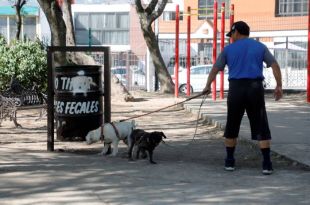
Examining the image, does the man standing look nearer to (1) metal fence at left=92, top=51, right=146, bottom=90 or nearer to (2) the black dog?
(2) the black dog

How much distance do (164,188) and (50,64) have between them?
347cm

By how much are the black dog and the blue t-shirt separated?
1392 mm

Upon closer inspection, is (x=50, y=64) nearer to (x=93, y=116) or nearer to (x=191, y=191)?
(x=93, y=116)

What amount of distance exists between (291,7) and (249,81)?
40.7 meters

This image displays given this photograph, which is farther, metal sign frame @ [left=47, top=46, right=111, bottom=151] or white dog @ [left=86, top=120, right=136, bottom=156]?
metal sign frame @ [left=47, top=46, right=111, bottom=151]

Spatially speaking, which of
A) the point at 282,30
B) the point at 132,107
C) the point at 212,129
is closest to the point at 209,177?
the point at 212,129

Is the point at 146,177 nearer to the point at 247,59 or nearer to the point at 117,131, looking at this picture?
the point at 117,131

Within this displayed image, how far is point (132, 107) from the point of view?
17.1 metres

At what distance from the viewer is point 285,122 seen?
1227 centimetres

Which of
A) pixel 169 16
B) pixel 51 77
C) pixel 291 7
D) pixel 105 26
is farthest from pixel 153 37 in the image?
pixel 105 26

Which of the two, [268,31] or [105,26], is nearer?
[268,31]

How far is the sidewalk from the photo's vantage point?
8.74 m

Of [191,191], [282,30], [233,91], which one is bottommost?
[191,191]

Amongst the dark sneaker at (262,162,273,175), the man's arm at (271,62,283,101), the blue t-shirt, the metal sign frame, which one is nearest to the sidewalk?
the dark sneaker at (262,162,273,175)
